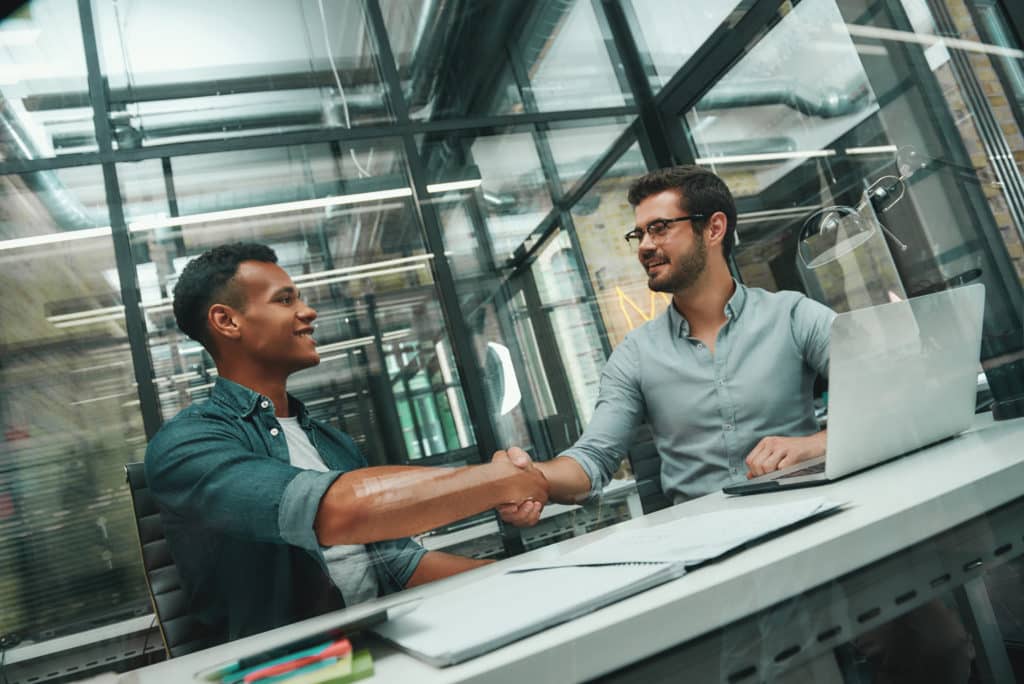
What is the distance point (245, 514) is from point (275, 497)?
0.22 feet

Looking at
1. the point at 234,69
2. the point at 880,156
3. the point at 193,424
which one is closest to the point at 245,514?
the point at 193,424

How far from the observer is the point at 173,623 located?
1250 millimetres

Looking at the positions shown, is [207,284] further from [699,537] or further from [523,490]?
[699,537]

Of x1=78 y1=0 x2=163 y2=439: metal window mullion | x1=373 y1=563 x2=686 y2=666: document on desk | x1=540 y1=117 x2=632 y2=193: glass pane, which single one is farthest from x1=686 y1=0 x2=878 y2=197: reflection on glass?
x1=78 y1=0 x2=163 y2=439: metal window mullion

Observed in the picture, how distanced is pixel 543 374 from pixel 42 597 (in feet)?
6.21

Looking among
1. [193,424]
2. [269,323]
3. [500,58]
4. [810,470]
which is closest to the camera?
[810,470]

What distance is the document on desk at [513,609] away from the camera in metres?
0.38

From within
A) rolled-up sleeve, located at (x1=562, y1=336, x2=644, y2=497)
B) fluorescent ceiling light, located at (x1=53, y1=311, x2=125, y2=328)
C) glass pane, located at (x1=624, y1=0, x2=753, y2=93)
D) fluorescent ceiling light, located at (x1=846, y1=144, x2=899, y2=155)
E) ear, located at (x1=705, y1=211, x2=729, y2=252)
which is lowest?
rolled-up sleeve, located at (x1=562, y1=336, x2=644, y2=497)

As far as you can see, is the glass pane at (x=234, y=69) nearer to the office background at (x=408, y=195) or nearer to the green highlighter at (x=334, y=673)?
the office background at (x=408, y=195)

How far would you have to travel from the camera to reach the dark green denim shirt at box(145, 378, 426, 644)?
1.02 metres

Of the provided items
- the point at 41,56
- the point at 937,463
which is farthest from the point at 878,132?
the point at 41,56

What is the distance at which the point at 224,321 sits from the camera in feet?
5.36

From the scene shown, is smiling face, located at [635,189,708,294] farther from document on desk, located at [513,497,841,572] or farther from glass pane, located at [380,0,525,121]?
glass pane, located at [380,0,525,121]

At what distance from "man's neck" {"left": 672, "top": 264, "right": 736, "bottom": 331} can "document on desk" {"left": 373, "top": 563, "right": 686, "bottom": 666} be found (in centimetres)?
100
